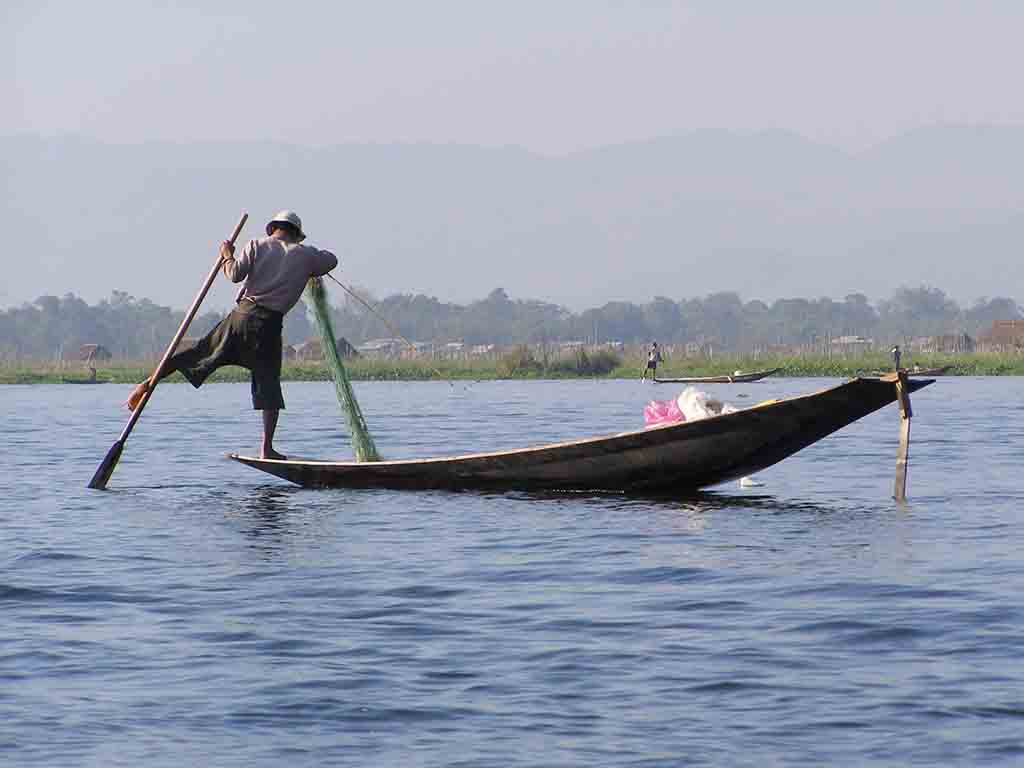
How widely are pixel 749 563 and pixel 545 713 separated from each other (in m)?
3.34

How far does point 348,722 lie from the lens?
5824 millimetres

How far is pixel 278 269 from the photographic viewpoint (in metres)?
13.4

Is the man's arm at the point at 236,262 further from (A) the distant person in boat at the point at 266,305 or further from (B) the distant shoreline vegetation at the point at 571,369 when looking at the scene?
(B) the distant shoreline vegetation at the point at 571,369

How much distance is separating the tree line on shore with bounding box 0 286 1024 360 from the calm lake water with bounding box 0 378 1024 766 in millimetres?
130785

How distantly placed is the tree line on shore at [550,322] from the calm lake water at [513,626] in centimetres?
13078

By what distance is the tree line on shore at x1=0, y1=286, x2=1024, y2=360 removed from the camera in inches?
5945

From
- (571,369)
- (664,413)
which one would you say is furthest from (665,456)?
(571,369)

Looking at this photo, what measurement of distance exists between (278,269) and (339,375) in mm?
1288

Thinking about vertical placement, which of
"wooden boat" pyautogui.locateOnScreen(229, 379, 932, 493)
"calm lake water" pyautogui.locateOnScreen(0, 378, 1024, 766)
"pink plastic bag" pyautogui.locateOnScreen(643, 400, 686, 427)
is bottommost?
"calm lake water" pyautogui.locateOnScreen(0, 378, 1024, 766)

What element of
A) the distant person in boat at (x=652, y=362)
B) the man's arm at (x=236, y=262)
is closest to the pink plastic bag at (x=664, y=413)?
→ the man's arm at (x=236, y=262)

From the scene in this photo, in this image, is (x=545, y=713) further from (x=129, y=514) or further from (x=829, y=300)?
(x=829, y=300)

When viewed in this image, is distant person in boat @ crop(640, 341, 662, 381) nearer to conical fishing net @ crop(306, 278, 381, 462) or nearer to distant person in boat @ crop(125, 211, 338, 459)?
conical fishing net @ crop(306, 278, 381, 462)

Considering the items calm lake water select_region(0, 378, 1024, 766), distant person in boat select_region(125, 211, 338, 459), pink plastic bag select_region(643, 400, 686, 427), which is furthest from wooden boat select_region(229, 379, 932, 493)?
distant person in boat select_region(125, 211, 338, 459)

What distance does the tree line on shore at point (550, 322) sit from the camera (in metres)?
151
